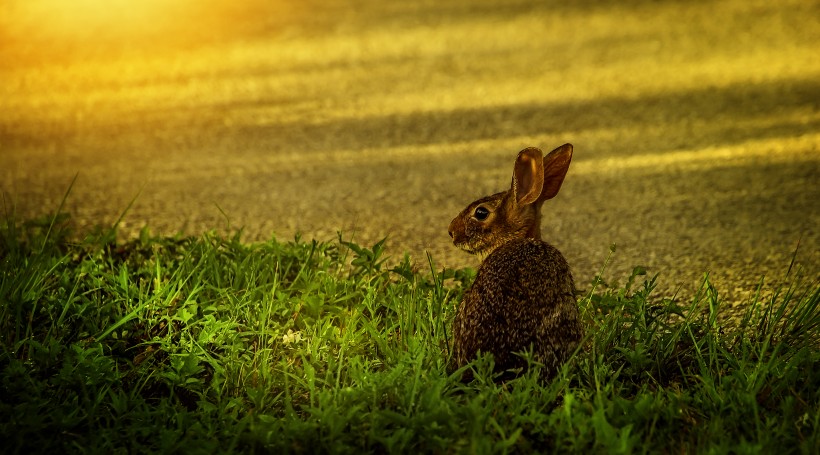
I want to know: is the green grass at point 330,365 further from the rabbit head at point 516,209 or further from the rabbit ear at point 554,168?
the rabbit ear at point 554,168

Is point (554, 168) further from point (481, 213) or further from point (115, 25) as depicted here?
point (115, 25)

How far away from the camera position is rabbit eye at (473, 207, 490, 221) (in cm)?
388

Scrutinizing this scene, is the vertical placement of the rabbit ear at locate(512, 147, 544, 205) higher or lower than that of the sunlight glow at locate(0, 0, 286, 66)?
lower

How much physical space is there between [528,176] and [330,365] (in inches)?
34.4

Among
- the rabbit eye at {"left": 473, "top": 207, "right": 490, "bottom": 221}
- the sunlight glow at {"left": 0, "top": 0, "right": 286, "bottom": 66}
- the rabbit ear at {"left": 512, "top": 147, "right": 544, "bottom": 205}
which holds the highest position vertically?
the sunlight glow at {"left": 0, "top": 0, "right": 286, "bottom": 66}

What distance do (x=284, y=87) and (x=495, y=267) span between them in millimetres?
3906

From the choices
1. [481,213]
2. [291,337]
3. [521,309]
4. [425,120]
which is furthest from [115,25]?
[521,309]

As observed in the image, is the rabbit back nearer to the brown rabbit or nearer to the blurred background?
the brown rabbit

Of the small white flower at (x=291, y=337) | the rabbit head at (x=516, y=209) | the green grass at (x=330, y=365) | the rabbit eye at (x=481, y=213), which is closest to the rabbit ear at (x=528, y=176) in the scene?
the rabbit head at (x=516, y=209)

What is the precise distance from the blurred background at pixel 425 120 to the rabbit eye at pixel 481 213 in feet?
2.97

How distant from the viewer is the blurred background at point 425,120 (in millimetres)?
5258

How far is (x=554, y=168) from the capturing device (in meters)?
3.87

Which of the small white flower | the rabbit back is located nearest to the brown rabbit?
the rabbit back

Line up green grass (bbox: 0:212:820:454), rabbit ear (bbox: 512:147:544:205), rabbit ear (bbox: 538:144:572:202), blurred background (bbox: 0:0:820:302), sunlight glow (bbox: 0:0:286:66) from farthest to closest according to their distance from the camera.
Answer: sunlight glow (bbox: 0:0:286:66) < blurred background (bbox: 0:0:820:302) < rabbit ear (bbox: 538:144:572:202) < rabbit ear (bbox: 512:147:544:205) < green grass (bbox: 0:212:820:454)
